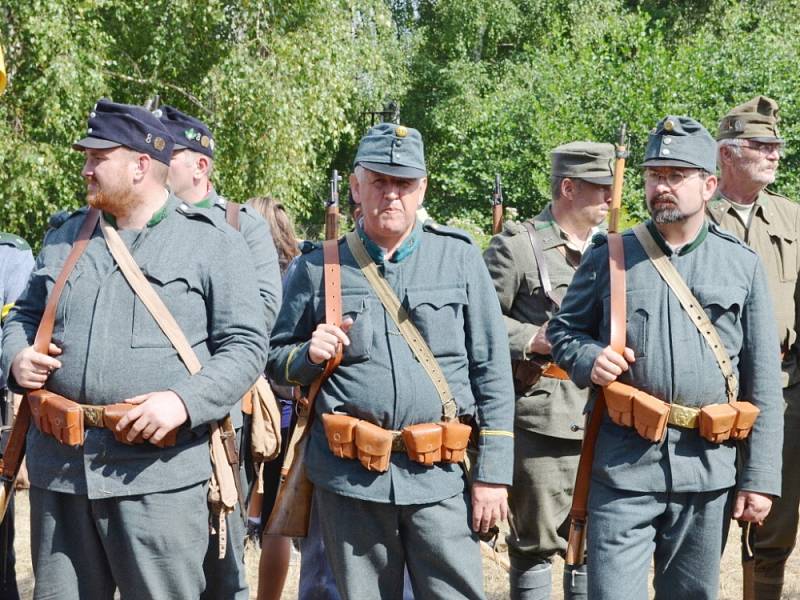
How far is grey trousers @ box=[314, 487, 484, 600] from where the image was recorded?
13.0 ft

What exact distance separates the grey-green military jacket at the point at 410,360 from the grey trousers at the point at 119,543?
50 cm

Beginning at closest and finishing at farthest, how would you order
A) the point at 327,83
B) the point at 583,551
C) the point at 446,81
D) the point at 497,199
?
the point at 583,551, the point at 497,199, the point at 327,83, the point at 446,81

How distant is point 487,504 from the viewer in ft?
13.2

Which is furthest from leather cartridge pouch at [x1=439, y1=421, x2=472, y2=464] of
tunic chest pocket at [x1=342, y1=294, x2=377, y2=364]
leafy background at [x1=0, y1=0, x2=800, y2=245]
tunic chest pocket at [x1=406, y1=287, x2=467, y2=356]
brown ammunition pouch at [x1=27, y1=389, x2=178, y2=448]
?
leafy background at [x1=0, y1=0, x2=800, y2=245]

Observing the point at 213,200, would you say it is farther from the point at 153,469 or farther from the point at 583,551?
the point at 583,551

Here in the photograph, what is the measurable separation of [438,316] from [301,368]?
0.50 metres

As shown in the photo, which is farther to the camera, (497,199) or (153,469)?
(497,199)

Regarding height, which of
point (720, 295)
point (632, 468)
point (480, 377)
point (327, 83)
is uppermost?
point (327, 83)

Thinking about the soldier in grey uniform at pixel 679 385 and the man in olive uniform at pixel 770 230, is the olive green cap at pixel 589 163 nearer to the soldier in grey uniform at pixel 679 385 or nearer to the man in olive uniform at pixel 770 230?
the man in olive uniform at pixel 770 230

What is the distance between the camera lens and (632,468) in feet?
13.6

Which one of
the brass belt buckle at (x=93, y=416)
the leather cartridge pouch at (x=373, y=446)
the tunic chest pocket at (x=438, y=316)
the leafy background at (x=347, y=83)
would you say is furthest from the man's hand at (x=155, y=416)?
the leafy background at (x=347, y=83)

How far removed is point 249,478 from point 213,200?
1.33 m

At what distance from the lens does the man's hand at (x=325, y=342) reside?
387 cm

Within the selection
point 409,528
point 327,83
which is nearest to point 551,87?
point 327,83
